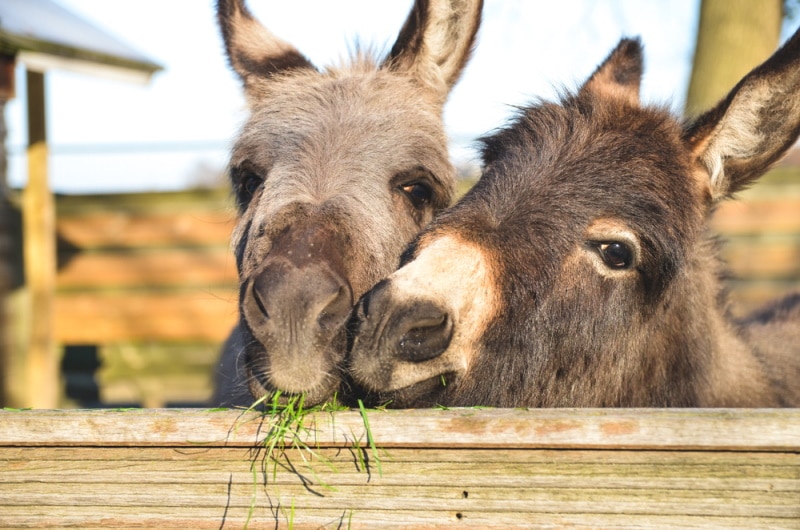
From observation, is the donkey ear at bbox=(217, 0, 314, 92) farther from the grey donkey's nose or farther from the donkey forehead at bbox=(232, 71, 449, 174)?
the grey donkey's nose

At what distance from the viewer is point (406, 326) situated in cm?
220

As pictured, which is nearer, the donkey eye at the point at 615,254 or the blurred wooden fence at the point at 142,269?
the donkey eye at the point at 615,254

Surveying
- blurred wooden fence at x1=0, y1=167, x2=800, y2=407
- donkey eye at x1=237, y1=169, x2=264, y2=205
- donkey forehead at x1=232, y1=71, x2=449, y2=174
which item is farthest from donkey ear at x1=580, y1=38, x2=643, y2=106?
blurred wooden fence at x1=0, y1=167, x2=800, y2=407

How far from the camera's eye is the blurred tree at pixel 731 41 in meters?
6.66

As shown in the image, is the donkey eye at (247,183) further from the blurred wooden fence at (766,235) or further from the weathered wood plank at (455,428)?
the blurred wooden fence at (766,235)

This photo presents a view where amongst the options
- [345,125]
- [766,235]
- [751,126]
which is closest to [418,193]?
[345,125]

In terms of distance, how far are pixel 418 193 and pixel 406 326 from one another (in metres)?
1.27

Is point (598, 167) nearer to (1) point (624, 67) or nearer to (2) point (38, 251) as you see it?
(1) point (624, 67)

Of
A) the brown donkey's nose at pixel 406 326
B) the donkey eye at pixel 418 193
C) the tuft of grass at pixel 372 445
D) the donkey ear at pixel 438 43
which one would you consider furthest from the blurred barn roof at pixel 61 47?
the tuft of grass at pixel 372 445

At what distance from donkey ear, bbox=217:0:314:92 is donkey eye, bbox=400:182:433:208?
114 centimetres

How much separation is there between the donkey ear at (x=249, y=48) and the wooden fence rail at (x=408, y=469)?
260 centimetres

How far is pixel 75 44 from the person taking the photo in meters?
7.72

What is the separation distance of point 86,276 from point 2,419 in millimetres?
8365

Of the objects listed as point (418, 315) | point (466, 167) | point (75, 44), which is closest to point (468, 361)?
point (418, 315)
